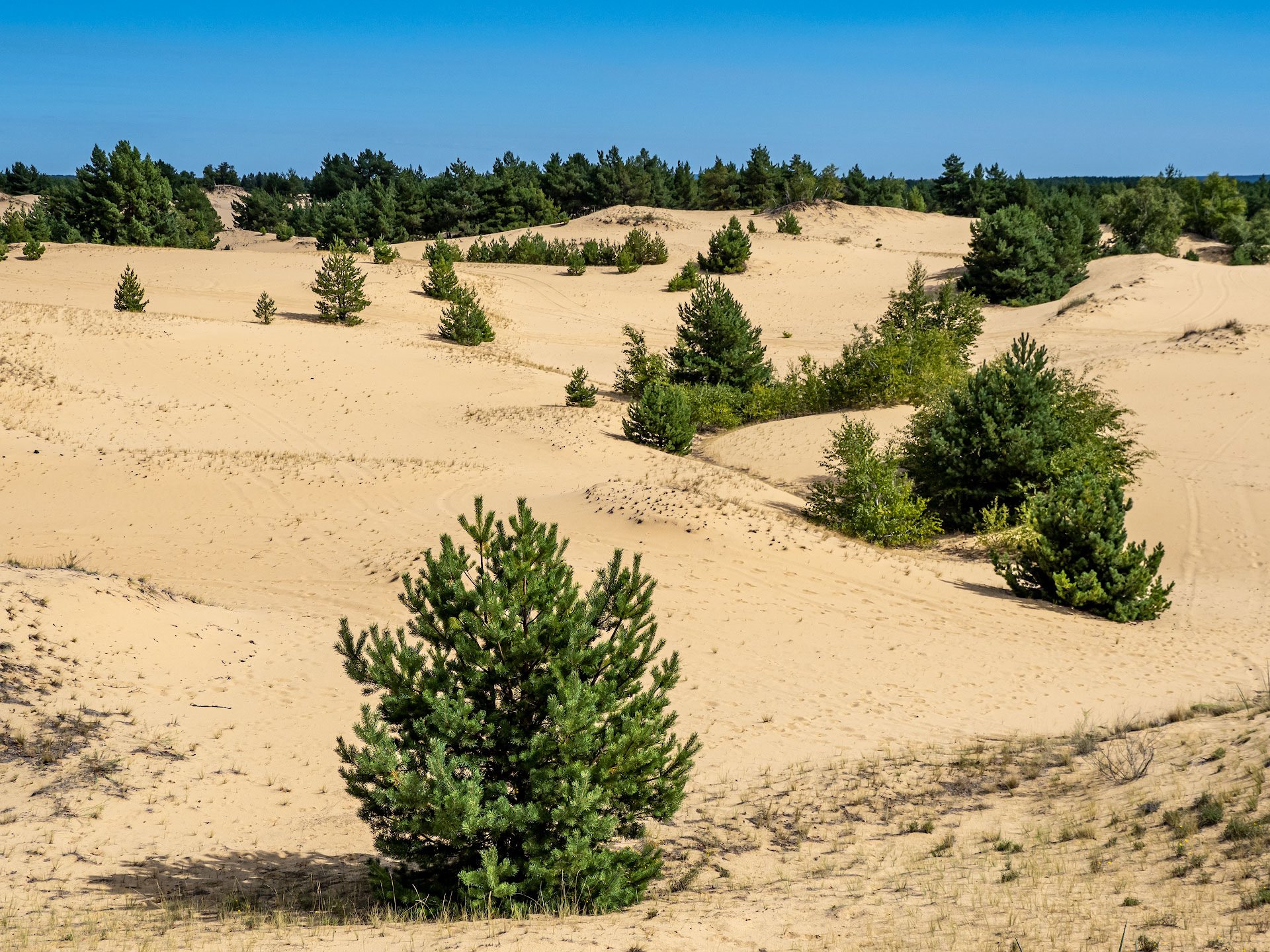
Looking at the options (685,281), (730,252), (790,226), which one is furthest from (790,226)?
(685,281)

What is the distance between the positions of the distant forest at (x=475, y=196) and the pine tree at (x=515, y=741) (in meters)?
45.3

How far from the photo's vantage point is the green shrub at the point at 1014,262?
132 feet

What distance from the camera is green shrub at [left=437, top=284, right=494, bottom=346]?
32.5 m

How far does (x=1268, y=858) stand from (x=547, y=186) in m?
68.9

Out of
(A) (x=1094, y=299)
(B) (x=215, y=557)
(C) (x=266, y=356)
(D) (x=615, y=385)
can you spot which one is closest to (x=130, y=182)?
(C) (x=266, y=356)

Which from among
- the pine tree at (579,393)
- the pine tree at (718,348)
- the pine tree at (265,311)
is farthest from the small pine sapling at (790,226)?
the pine tree at (579,393)

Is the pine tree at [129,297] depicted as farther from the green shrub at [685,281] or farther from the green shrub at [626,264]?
the green shrub at [685,281]

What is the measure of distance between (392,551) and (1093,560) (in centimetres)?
1063

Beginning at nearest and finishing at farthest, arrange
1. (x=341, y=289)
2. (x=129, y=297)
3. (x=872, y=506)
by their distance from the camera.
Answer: (x=872, y=506) → (x=129, y=297) → (x=341, y=289)

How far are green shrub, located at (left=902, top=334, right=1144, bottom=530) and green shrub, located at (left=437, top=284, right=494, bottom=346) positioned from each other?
18.0m

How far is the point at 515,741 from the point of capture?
6.00m

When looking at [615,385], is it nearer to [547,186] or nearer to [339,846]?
Answer: [339,846]

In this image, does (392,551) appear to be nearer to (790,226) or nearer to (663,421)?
(663,421)

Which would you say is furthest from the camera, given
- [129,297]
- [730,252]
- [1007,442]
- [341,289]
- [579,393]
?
[730,252]
